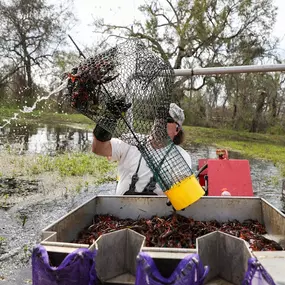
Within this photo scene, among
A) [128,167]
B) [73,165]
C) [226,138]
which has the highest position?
[128,167]

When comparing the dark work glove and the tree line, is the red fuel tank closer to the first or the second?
the dark work glove

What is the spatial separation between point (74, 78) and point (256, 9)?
106 ft

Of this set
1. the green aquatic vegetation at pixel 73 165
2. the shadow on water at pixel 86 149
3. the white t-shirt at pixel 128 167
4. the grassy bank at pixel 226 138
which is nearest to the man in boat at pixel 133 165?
the white t-shirt at pixel 128 167

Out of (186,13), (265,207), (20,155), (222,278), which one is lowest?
(20,155)

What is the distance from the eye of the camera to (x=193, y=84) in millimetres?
32406

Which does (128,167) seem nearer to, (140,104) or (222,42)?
(140,104)

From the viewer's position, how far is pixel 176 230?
8.73 feet

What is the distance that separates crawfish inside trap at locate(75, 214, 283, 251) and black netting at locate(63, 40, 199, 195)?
15.3 inches

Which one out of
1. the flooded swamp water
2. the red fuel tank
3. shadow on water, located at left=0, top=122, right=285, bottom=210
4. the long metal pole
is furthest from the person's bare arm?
shadow on water, located at left=0, top=122, right=285, bottom=210

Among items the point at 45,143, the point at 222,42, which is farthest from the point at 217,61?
the point at 45,143

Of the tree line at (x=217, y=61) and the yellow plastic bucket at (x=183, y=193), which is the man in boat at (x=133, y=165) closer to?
the yellow plastic bucket at (x=183, y=193)

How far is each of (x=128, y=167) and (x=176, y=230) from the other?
1420mm

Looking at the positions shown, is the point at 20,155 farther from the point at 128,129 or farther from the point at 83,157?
the point at 128,129

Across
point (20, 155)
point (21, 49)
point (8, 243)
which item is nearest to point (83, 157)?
point (20, 155)
